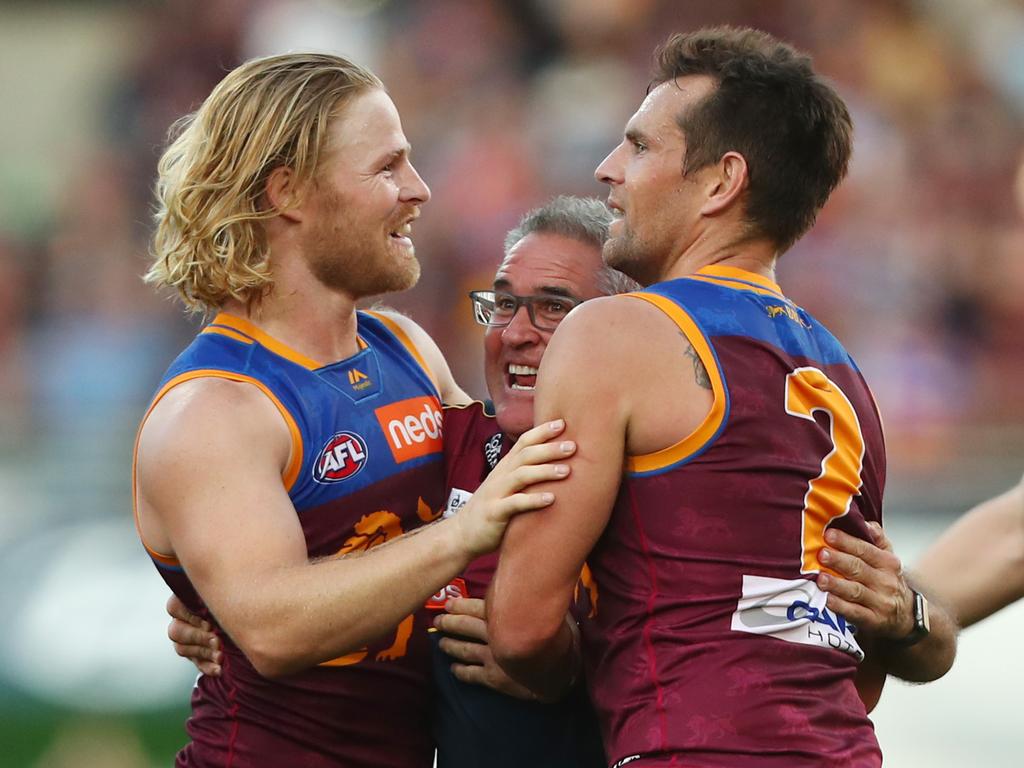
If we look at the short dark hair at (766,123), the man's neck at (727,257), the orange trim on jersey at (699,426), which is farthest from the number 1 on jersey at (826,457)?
the short dark hair at (766,123)

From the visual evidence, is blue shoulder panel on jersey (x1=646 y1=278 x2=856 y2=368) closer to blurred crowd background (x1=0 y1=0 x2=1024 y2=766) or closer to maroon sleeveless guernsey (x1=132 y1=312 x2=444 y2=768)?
maroon sleeveless guernsey (x1=132 y1=312 x2=444 y2=768)

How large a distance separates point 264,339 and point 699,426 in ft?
4.33

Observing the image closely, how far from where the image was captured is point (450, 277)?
33.9 ft

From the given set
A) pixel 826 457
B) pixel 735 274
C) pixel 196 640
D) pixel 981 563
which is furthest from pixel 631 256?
pixel 981 563

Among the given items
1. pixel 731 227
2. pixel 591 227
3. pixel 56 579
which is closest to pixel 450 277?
pixel 56 579

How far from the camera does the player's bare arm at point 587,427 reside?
3189 millimetres

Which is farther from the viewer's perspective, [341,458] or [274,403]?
[341,458]

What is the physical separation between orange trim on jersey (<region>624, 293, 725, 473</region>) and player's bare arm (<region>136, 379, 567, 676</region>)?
281mm

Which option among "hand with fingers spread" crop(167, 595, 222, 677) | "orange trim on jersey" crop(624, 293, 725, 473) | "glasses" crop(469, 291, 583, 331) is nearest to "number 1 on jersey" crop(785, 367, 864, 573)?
"orange trim on jersey" crop(624, 293, 725, 473)

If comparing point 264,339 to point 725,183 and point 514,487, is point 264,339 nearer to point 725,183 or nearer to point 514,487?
point 514,487

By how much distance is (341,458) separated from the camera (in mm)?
3832

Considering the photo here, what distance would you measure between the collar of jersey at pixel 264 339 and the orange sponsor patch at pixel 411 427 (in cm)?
23

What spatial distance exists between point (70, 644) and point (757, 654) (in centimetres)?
453

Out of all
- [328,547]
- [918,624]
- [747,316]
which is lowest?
[918,624]
